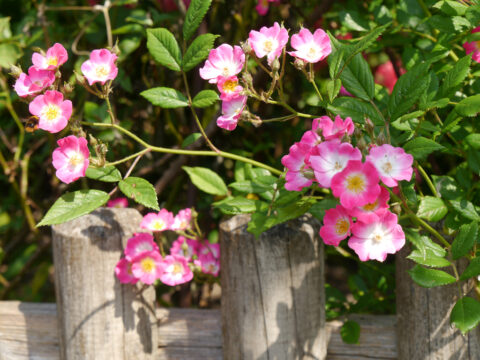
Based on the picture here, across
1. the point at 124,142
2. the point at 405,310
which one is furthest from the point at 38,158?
the point at 405,310

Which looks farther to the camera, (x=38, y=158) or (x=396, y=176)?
(x=38, y=158)

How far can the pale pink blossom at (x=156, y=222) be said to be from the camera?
1306 millimetres

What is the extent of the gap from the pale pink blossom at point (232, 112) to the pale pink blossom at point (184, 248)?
16.2 inches

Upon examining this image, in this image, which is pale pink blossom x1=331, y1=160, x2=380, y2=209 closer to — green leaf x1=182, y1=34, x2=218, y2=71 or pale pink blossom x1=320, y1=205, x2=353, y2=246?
pale pink blossom x1=320, y1=205, x2=353, y2=246

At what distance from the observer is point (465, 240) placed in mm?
993

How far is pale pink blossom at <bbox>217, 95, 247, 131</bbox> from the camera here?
39.4 inches

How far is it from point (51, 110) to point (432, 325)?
856 millimetres

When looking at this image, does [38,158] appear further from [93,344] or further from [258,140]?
[93,344]

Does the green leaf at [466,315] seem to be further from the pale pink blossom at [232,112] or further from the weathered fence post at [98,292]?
the weathered fence post at [98,292]

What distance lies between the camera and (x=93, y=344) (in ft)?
4.33

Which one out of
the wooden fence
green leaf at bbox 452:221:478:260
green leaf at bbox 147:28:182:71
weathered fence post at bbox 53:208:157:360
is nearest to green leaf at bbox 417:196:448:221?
green leaf at bbox 452:221:478:260

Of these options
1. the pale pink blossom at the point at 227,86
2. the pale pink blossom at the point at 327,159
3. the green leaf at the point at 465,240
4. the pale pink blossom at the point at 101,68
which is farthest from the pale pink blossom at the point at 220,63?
the green leaf at the point at 465,240

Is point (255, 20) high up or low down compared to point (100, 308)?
up

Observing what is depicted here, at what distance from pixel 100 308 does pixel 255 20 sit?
1.05 meters
